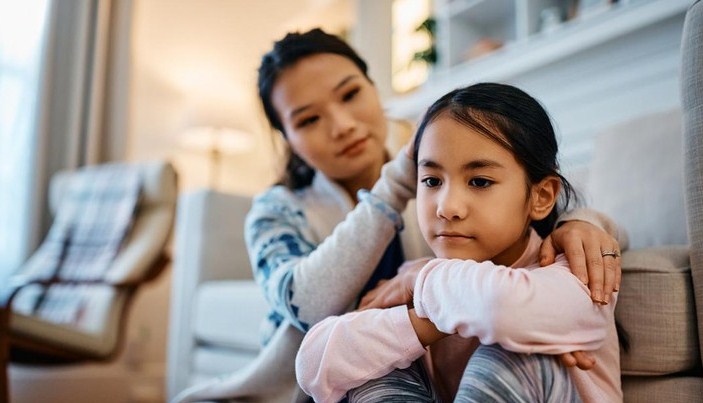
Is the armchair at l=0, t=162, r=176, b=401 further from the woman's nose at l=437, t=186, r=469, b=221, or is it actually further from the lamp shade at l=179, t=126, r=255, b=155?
the woman's nose at l=437, t=186, r=469, b=221

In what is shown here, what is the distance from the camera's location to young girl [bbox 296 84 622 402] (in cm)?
54

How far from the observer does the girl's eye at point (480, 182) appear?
0.64 metres

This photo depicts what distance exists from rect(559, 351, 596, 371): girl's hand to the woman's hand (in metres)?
0.06

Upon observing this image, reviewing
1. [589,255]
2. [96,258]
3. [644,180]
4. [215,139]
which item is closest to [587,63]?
[644,180]

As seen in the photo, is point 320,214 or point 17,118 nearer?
point 320,214

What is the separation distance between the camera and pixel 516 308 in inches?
20.6

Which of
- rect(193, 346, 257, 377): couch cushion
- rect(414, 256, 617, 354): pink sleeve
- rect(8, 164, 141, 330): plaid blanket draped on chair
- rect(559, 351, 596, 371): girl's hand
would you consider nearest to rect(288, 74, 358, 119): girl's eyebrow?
rect(414, 256, 617, 354): pink sleeve

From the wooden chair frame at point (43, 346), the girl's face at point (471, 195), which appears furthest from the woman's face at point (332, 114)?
the wooden chair frame at point (43, 346)

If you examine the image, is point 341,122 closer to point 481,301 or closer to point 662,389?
point 481,301

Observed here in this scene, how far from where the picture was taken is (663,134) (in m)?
1.21

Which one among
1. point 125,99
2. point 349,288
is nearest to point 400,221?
point 349,288

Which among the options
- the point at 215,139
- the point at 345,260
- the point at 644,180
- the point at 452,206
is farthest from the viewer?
the point at 215,139

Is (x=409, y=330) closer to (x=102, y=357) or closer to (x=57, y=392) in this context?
(x=102, y=357)

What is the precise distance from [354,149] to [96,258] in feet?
5.08
